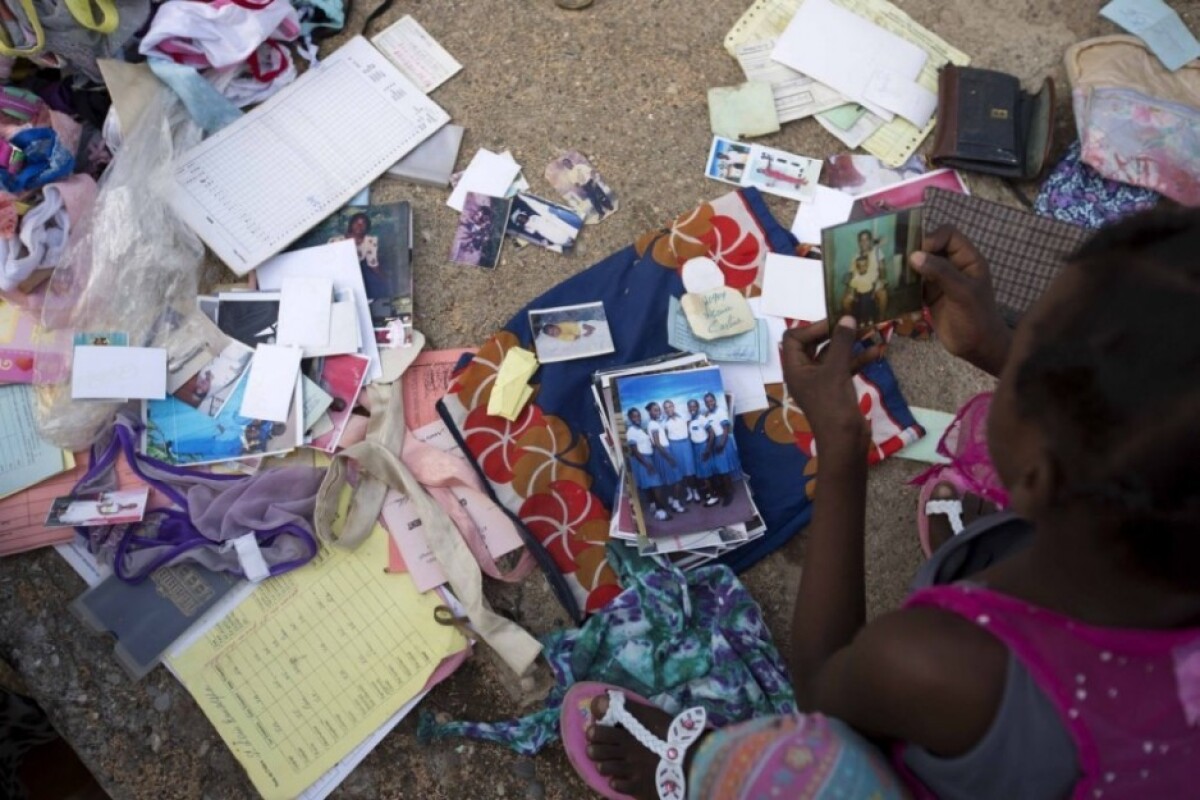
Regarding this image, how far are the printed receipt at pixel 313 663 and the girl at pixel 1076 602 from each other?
91 centimetres

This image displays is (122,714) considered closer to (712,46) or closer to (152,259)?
(152,259)

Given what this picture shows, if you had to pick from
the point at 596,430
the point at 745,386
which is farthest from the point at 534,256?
the point at 745,386

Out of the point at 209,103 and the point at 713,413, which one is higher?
the point at 209,103

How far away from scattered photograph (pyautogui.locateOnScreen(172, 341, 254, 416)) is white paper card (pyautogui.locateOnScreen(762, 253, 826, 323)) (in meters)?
1.23

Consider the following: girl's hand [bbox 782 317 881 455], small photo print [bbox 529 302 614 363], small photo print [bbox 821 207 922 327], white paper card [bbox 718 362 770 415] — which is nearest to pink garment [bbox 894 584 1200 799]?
girl's hand [bbox 782 317 881 455]

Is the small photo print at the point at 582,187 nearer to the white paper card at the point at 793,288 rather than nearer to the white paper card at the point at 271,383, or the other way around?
the white paper card at the point at 793,288

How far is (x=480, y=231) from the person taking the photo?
222 centimetres

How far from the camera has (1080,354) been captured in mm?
826

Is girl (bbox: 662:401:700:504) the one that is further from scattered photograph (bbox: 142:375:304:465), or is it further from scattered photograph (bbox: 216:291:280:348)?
scattered photograph (bbox: 216:291:280:348)

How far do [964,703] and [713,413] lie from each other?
1042mm

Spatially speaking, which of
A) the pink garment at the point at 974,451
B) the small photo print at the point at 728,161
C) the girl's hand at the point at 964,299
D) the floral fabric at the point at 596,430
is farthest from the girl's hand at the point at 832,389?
the small photo print at the point at 728,161

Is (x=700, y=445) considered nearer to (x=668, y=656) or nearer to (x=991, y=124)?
(x=668, y=656)

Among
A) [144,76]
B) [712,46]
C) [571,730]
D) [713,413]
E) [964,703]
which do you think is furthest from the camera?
[712,46]

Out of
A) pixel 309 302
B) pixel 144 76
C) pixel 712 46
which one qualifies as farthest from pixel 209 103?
pixel 712 46
